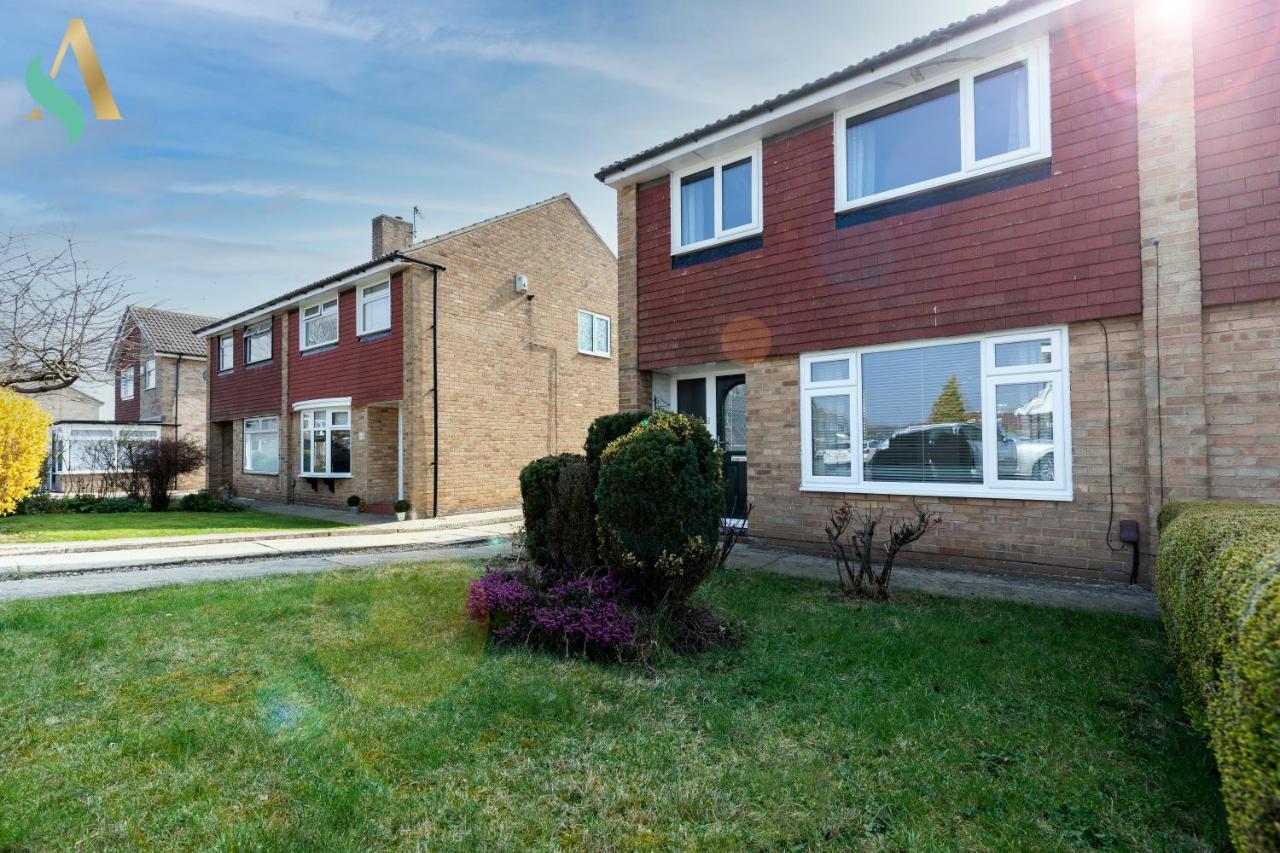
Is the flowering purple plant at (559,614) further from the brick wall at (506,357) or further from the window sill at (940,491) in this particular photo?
the brick wall at (506,357)

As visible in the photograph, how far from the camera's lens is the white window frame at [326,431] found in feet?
53.6

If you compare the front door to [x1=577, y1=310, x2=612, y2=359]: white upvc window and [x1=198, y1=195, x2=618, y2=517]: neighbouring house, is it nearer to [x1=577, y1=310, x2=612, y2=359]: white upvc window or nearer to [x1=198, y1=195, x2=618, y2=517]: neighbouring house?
[x1=198, y1=195, x2=618, y2=517]: neighbouring house

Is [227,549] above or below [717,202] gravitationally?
below

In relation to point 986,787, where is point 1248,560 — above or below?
above

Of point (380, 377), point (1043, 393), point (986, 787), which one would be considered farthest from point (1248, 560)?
point (380, 377)

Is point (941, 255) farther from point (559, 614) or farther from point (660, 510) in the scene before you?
point (559, 614)

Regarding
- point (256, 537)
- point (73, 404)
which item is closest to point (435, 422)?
point (256, 537)

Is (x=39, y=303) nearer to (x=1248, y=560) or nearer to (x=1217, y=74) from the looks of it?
(x=1248, y=560)

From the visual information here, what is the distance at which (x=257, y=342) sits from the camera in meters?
20.0

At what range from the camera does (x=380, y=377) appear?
15.4 m

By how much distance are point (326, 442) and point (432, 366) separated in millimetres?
4717

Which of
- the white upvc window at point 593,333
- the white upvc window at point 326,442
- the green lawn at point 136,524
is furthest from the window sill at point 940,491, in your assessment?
the white upvc window at point 326,442

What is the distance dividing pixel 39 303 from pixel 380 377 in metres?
6.22

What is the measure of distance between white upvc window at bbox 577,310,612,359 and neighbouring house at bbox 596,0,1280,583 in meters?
9.62
